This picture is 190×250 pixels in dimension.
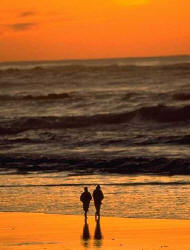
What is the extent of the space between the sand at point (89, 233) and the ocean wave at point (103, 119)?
1208 inches

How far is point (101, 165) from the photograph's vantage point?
30.1 m

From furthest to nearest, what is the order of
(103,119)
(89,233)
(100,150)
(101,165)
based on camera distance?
(103,119)
(100,150)
(101,165)
(89,233)

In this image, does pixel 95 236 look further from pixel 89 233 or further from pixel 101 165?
pixel 101 165

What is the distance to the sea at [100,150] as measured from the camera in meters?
21.2

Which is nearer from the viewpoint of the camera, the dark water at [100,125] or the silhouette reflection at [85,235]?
the silhouette reflection at [85,235]

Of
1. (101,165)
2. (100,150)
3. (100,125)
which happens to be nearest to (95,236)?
(101,165)

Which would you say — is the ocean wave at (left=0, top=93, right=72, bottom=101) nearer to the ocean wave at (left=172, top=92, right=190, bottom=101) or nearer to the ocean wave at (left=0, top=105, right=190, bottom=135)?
the ocean wave at (left=172, top=92, right=190, bottom=101)

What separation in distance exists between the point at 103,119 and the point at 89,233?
35.8 meters

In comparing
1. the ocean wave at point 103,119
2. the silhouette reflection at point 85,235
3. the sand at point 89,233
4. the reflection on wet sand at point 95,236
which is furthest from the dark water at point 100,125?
the reflection on wet sand at point 95,236

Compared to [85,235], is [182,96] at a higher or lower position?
higher

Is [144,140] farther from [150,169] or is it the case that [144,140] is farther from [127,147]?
[150,169]

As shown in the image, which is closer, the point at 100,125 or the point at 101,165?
the point at 101,165

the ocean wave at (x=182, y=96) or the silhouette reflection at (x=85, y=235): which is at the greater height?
the ocean wave at (x=182, y=96)

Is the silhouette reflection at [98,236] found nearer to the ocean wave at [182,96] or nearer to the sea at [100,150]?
the sea at [100,150]
